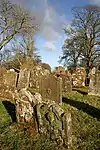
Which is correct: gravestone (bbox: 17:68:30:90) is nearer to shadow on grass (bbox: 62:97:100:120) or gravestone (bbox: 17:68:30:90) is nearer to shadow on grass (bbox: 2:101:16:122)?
shadow on grass (bbox: 2:101:16:122)

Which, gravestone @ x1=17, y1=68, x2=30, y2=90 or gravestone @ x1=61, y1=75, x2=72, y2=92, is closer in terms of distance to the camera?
gravestone @ x1=61, y1=75, x2=72, y2=92

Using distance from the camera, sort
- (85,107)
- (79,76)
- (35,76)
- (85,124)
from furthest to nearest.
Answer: (79,76)
(35,76)
(85,107)
(85,124)

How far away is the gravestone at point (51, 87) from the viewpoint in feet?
39.8

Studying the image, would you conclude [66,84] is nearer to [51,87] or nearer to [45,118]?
[51,87]

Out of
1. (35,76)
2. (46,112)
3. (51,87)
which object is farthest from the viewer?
(35,76)

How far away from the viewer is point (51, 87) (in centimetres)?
1235

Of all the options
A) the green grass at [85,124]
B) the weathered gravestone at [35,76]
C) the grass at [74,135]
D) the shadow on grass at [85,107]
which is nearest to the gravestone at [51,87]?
the green grass at [85,124]

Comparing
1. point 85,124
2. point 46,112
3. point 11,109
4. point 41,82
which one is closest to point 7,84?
point 41,82

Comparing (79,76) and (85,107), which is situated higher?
(79,76)

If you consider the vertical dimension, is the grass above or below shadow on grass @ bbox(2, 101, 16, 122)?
below

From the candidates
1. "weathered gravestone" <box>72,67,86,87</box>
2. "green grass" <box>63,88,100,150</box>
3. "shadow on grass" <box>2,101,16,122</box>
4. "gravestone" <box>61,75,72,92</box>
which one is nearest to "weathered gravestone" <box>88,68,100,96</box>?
"gravestone" <box>61,75,72,92</box>

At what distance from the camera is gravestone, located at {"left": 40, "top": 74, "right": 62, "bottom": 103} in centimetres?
1213

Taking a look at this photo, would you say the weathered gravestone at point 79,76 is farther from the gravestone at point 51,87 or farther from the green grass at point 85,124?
the gravestone at point 51,87

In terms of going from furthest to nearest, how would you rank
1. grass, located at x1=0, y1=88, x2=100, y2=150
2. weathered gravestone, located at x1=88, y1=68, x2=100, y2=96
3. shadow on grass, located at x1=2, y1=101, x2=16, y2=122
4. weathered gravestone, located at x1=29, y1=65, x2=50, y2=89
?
weathered gravestone, located at x1=29, y1=65, x2=50, y2=89 → weathered gravestone, located at x1=88, y1=68, x2=100, y2=96 → shadow on grass, located at x1=2, y1=101, x2=16, y2=122 → grass, located at x1=0, y1=88, x2=100, y2=150
